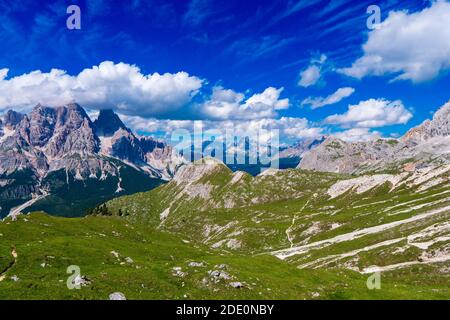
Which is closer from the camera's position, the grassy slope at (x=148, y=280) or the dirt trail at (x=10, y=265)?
the grassy slope at (x=148, y=280)

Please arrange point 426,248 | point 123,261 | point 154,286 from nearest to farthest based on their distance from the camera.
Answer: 1. point 154,286
2. point 123,261
3. point 426,248

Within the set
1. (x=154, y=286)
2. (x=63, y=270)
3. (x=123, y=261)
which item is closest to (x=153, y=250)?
(x=123, y=261)

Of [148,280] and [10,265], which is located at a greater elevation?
[10,265]

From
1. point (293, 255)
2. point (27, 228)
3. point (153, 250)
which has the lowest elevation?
point (293, 255)

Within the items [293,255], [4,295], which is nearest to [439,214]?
[293,255]

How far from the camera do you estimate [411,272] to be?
8544 centimetres

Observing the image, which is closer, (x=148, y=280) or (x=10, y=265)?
(x=148, y=280)

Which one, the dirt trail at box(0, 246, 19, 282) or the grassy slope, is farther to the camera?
the dirt trail at box(0, 246, 19, 282)

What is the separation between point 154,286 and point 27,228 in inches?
2110

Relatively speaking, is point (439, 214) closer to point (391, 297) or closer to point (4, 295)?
point (391, 297)

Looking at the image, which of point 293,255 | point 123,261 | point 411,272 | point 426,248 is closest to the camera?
point 123,261
